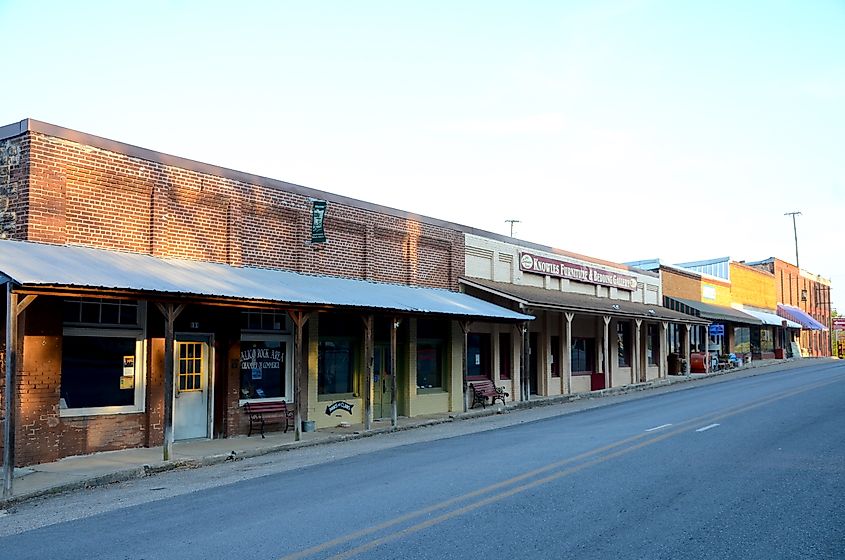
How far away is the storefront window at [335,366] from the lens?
1895 cm

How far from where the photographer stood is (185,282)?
13688 mm

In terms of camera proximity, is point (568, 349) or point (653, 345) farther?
point (653, 345)

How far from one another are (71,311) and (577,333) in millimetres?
21252

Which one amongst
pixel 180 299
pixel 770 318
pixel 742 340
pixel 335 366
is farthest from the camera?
pixel 770 318

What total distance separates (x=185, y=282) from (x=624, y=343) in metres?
25.8

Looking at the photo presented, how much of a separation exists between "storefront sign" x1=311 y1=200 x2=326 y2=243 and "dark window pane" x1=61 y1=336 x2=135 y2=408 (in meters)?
5.36

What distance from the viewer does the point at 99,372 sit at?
1416 cm

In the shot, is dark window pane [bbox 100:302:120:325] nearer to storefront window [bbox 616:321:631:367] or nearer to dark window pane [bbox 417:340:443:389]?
dark window pane [bbox 417:340:443:389]

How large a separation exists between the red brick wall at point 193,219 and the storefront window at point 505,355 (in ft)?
16.5

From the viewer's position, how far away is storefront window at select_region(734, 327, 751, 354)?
54531 millimetres

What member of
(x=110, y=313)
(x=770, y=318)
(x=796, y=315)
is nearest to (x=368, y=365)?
(x=110, y=313)

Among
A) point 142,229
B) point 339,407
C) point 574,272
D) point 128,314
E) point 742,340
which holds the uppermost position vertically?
point 574,272

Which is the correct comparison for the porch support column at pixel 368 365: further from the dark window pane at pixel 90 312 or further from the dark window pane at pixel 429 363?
the dark window pane at pixel 90 312

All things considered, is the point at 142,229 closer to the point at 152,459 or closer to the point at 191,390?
the point at 191,390
